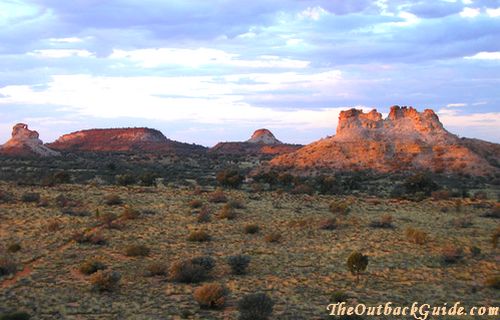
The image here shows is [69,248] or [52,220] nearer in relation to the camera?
[69,248]

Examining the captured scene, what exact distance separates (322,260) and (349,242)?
363 cm

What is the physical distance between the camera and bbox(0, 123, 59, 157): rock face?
10651cm

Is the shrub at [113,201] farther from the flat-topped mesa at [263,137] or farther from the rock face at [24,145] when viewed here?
the flat-topped mesa at [263,137]

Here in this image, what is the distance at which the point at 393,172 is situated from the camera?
220ft

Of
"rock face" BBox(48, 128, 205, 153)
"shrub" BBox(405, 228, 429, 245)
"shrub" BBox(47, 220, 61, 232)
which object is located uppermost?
"rock face" BBox(48, 128, 205, 153)

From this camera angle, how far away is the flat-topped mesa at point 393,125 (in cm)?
7744

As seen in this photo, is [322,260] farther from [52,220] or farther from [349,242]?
[52,220]

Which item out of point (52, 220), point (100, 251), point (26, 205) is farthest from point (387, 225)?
point (26, 205)

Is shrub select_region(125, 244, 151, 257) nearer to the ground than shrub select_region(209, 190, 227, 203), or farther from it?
nearer to the ground

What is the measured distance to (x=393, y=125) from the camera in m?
80.4

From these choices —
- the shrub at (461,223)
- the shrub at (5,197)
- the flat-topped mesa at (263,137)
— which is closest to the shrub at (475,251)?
the shrub at (461,223)

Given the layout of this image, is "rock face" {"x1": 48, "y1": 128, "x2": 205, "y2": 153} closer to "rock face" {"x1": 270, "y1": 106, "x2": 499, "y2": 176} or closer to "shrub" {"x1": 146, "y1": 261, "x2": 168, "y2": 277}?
"rock face" {"x1": 270, "y1": 106, "x2": 499, "y2": 176}

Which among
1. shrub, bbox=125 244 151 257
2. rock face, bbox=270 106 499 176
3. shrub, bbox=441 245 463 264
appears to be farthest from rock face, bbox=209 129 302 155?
shrub, bbox=125 244 151 257

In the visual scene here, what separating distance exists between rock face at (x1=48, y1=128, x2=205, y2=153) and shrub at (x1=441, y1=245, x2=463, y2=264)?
129 meters
